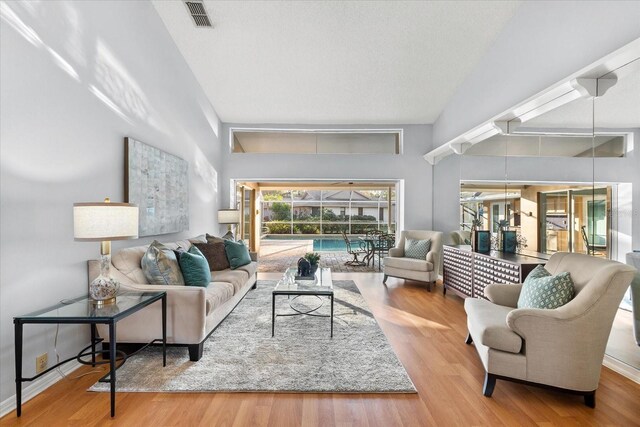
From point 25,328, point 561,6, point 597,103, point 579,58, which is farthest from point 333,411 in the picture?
point 561,6

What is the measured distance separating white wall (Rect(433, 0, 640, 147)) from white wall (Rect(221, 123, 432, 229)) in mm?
1441

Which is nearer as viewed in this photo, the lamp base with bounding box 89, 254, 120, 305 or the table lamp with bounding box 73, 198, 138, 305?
the table lamp with bounding box 73, 198, 138, 305

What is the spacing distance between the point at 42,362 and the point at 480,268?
4.39 meters

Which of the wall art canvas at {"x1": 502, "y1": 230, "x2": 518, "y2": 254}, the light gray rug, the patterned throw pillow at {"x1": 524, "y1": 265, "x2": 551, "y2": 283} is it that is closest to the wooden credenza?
the wall art canvas at {"x1": 502, "y1": 230, "x2": 518, "y2": 254}

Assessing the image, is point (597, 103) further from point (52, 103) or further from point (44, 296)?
point (44, 296)

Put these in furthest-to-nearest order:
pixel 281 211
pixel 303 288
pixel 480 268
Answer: pixel 281 211 < pixel 480 268 < pixel 303 288

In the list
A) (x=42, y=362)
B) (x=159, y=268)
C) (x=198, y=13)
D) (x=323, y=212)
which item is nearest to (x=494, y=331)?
(x=159, y=268)

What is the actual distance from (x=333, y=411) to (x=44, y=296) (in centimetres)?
216

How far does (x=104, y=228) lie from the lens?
7.32 feet

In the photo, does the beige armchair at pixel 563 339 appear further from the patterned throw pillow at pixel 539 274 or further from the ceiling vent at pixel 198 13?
the ceiling vent at pixel 198 13

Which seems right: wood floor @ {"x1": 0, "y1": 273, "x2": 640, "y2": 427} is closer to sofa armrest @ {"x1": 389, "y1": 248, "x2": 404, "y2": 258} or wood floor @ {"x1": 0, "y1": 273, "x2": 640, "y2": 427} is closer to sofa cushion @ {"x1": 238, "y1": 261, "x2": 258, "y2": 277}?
sofa cushion @ {"x1": 238, "y1": 261, "x2": 258, "y2": 277}

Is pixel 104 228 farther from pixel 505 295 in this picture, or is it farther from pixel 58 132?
pixel 505 295

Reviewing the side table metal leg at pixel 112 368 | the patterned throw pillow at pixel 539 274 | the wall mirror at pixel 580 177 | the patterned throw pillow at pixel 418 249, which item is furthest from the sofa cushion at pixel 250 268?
the wall mirror at pixel 580 177

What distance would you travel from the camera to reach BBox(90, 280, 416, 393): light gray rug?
7.75ft
